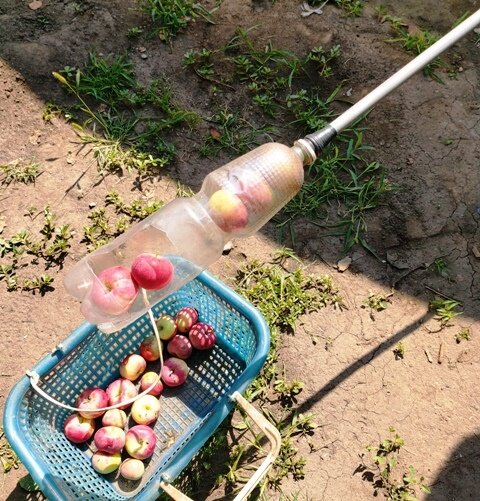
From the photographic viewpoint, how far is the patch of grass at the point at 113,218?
3285 millimetres

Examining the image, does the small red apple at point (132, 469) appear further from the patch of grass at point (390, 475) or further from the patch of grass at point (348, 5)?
the patch of grass at point (348, 5)

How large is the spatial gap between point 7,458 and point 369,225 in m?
2.27

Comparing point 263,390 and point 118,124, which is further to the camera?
point 118,124

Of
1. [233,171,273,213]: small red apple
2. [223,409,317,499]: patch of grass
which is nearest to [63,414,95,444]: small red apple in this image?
[223,409,317,499]: patch of grass

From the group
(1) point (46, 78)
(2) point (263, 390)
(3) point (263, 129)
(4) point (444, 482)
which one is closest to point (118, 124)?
(1) point (46, 78)

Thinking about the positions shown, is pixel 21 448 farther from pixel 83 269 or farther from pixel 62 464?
pixel 83 269

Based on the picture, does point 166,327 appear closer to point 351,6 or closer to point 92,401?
point 92,401

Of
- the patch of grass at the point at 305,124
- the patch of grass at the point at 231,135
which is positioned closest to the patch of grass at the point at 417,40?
the patch of grass at the point at 305,124

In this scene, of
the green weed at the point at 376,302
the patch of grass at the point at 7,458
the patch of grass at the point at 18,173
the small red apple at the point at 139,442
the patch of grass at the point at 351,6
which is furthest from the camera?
the patch of grass at the point at 351,6

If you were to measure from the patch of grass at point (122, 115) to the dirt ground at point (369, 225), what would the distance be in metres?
0.09

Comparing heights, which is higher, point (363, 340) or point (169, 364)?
point (169, 364)

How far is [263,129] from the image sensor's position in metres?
3.66

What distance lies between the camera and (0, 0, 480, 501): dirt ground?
9.62 ft

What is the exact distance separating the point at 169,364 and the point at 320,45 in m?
2.42
